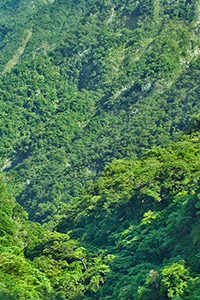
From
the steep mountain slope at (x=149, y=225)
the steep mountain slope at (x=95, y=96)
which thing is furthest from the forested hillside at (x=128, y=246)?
the steep mountain slope at (x=95, y=96)

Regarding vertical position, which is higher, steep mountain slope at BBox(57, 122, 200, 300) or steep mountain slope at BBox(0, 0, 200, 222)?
steep mountain slope at BBox(57, 122, 200, 300)

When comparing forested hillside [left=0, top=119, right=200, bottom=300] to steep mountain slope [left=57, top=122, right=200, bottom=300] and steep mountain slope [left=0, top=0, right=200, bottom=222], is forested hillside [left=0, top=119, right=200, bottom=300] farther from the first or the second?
steep mountain slope [left=0, top=0, right=200, bottom=222]

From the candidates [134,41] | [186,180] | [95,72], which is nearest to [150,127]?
[134,41]

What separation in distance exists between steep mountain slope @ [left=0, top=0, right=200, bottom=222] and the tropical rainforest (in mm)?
312

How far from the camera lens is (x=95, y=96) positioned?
153 metres

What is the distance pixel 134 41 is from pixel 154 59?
60.6 ft

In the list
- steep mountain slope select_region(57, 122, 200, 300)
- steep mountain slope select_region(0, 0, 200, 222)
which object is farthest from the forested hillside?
steep mountain slope select_region(0, 0, 200, 222)

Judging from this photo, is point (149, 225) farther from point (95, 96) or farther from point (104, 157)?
point (95, 96)

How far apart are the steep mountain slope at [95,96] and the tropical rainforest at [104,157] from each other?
0.31 m

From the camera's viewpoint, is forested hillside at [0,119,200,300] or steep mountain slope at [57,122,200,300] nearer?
forested hillside at [0,119,200,300]

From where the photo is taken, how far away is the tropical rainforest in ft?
115

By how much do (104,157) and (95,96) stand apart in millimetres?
44241

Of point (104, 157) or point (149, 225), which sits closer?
point (149, 225)

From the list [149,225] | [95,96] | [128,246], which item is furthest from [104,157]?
[128,246]
